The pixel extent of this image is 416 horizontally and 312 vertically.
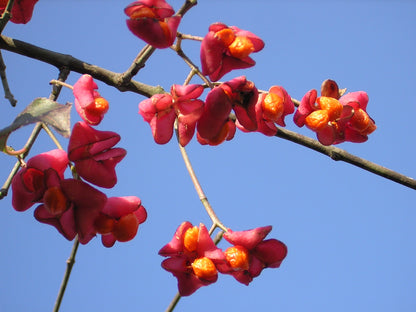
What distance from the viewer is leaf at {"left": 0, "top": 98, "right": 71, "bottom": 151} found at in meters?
0.70

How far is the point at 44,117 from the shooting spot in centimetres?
72

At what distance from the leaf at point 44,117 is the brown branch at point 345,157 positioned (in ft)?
1.42

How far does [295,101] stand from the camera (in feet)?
3.33

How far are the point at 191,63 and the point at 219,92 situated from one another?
12 centimetres

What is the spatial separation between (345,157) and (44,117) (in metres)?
Result: 0.59

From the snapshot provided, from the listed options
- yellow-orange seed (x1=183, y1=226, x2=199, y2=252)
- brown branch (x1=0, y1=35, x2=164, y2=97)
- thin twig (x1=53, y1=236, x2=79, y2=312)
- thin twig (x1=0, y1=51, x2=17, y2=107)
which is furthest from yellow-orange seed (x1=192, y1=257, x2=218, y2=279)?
thin twig (x1=0, y1=51, x2=17, y2=107)

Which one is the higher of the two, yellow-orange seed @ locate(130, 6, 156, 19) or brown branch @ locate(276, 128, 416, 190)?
yellow-orange seed @ locate(130, 6, 156, 19)

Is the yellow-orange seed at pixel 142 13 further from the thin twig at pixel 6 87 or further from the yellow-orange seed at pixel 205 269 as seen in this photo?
the yellow-orange seed at pixel 205 269

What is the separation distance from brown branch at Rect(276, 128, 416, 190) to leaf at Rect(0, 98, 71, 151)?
434mm

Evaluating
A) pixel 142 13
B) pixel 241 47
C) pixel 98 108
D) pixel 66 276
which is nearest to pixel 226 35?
pixel 241 47

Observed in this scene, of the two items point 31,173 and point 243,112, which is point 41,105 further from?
point 243,112

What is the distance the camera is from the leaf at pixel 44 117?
2.30 feet

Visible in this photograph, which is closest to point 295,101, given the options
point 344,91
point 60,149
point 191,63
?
point 344,91

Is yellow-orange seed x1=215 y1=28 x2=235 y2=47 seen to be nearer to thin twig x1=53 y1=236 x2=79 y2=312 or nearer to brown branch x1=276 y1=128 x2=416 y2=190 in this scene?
brown branch x1=276 y1=128 x2=416 y2=190
